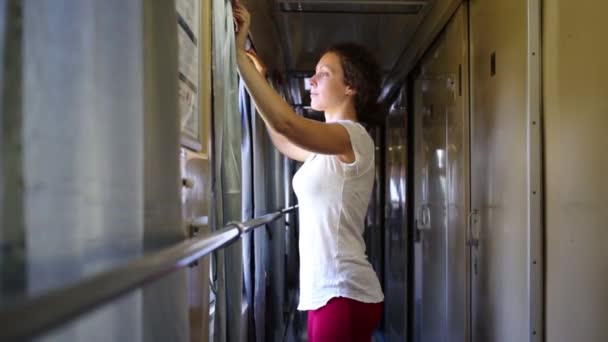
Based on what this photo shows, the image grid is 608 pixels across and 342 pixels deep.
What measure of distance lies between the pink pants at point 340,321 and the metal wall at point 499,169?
48 centimetres

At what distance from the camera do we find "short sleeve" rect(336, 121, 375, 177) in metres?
1.40

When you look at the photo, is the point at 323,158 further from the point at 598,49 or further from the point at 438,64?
the point at 438,64

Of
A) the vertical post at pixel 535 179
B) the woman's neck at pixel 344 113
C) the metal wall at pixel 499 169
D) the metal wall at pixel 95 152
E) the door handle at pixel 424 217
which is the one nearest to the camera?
the metal wall at pixel 95 152

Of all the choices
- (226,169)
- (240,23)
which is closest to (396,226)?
(240,23)

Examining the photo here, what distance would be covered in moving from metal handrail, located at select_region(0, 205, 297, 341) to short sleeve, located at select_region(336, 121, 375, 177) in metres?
0.91

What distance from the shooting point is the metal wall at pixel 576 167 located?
1092 mm

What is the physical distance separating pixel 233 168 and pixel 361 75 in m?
0.64

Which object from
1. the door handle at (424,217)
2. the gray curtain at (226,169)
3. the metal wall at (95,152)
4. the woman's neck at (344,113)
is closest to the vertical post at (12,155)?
the metal wall at (95,152)

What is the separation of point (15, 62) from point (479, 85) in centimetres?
→ 182

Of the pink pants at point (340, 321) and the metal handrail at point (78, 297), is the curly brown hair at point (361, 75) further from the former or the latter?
the metal handrail at point (78, 297)

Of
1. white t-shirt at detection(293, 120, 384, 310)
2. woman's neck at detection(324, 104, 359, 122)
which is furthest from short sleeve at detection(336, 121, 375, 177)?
woman's neck at detection(324, 104, 359, 122)

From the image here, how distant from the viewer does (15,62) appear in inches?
15.7

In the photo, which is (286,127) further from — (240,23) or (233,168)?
(240,23)

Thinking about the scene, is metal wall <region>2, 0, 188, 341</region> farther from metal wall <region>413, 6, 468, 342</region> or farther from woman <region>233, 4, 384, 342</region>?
metal wall <region>413, 6, 468, 342</region>
